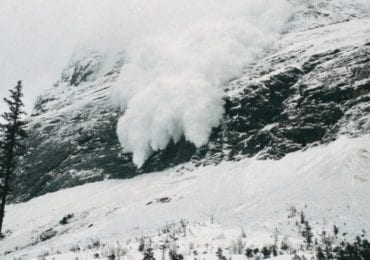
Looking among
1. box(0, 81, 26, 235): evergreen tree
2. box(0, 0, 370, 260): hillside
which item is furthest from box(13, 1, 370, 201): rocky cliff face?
box(0, 81, 26, 235): evergreen tree

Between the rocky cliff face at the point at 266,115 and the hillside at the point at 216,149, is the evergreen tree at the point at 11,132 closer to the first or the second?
the hillside at the point at 216,149

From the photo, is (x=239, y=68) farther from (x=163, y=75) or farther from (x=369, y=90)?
(x=369, y=90)

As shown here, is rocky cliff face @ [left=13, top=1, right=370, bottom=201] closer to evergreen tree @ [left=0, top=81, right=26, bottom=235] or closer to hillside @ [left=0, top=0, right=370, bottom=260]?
hillside @ [left=0, top=0, right=370, bottom=260]

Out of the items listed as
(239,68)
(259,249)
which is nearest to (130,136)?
(239,68)

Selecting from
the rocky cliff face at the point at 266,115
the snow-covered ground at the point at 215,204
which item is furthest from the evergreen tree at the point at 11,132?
the rocky cliff face at the point at 266,115

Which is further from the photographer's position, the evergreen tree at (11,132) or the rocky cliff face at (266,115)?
the rocky cliff face at (266,115)

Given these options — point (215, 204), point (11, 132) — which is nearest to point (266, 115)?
point (215, 204)
